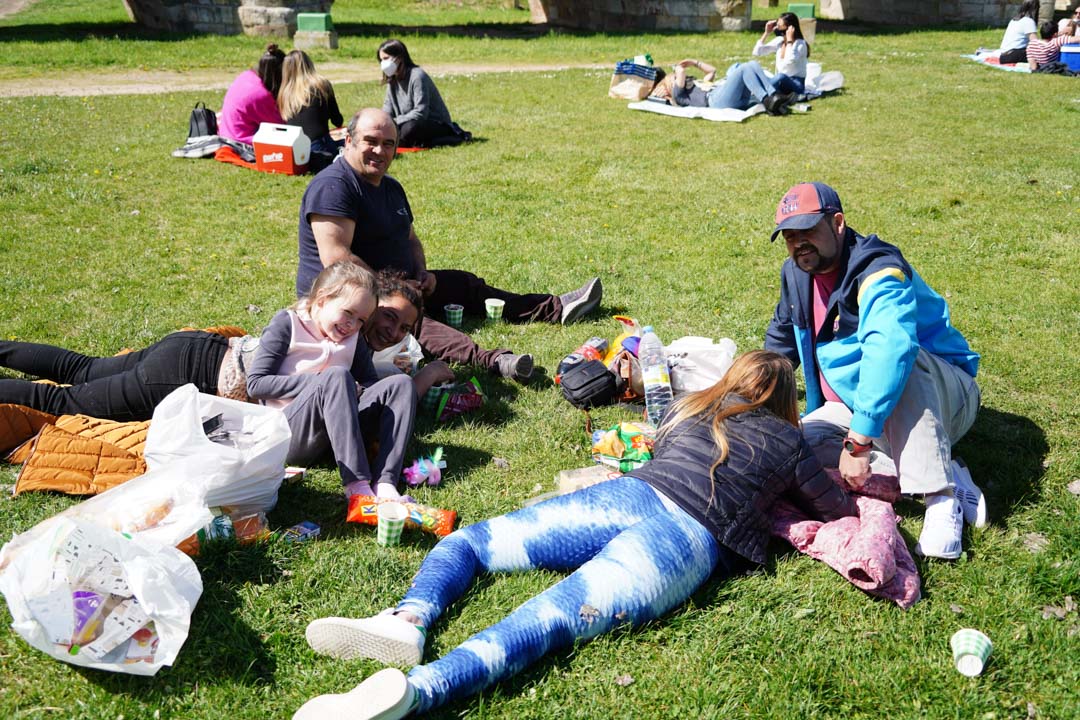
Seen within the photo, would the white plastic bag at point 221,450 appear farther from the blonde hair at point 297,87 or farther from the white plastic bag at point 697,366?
the blonde hair at point 297,87

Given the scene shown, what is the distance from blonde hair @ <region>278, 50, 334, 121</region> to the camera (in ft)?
31.5

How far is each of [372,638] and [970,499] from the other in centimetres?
258

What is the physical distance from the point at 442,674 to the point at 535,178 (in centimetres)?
755

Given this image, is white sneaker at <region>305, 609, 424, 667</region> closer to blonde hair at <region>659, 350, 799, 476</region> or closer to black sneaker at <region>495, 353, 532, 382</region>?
blonde hair at <region>659, 350, 799, 476</region>

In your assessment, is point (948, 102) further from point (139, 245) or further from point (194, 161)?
point (139, 245)

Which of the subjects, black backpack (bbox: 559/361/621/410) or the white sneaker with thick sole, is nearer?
the white sneaker with thick sole

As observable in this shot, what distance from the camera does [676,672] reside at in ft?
9.73

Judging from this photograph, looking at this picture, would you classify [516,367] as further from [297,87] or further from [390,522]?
[297,87]

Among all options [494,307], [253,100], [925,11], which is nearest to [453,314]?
[494,307]

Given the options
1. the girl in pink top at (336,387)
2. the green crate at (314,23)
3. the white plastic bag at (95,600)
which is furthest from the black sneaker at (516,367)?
the green crate at (314,23)

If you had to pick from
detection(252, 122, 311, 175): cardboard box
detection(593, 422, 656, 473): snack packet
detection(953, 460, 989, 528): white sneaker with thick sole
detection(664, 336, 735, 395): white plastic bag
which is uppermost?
detection(252, 122, 311, 175): cardboard box

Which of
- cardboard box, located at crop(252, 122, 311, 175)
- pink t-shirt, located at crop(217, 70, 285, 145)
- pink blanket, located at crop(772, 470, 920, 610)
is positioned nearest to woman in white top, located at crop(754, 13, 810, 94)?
cardboard box, located at crop(252, 122, 311, 175)

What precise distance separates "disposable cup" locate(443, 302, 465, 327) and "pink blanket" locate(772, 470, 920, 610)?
2.85 m

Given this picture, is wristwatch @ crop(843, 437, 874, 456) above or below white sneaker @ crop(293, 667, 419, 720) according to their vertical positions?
above
